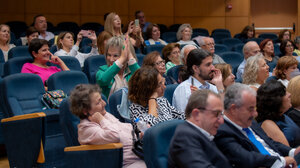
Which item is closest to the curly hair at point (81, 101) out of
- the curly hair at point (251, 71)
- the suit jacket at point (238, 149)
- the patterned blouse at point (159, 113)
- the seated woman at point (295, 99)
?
the patterned blouse at point (159, 113)

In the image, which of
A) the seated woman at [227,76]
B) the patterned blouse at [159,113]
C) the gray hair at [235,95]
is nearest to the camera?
the gray hair at [235,95]

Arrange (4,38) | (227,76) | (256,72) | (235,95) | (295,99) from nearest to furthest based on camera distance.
Result: (235,95), (295,99), (227,76), (256,72), (4,38)

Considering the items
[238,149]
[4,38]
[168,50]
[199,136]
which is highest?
[4,38]

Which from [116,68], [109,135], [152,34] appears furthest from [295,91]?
[152,34]

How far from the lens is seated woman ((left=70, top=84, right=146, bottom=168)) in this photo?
6.87 feet

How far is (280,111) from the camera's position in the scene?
2441 mm

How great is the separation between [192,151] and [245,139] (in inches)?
17.0

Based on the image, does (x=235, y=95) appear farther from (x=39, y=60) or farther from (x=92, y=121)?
(x=39, y=60)

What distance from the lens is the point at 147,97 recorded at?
2.40 metres

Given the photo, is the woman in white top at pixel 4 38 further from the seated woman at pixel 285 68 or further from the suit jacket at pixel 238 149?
the suit jacket at pixel 238 149

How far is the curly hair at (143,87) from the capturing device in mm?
2400

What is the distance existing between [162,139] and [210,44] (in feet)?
8.80

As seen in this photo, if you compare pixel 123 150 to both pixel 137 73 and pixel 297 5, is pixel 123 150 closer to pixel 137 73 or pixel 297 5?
pixel 137 73

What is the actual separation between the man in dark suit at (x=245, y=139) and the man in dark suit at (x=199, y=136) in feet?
0.41
